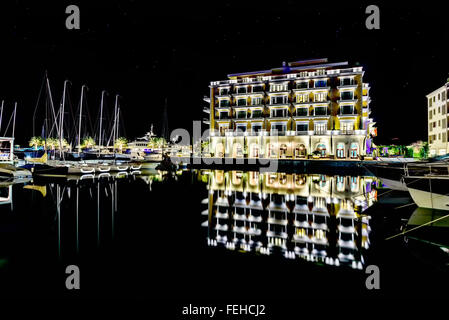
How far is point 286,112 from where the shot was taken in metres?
48.2

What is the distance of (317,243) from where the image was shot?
684 centimetres

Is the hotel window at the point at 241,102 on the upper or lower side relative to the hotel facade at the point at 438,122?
upper

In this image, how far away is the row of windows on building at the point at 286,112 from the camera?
44.9 meters

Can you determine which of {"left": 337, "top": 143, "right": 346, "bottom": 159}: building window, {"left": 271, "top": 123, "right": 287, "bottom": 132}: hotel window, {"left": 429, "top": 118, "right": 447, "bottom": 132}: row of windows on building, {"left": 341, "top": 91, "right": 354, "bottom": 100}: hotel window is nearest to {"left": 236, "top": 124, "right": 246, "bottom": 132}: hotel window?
{"left": 271, "top": 123, "right": 287, "bottom": 132}: hotel window

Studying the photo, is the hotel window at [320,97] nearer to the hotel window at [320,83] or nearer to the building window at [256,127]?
the hotel window at [320,83]

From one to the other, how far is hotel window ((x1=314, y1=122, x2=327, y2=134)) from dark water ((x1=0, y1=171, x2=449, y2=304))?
118 feet

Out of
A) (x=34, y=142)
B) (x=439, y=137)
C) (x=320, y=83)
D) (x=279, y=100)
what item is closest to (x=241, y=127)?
(x=279, y=100)

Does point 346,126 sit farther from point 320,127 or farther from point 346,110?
point 320,127

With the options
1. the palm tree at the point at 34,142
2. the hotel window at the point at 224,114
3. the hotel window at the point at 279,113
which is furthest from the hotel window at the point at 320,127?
the palm tree at the point at 34,142

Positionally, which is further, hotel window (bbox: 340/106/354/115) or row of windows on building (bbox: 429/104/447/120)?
hotel window (bbox: 340/106/354/115)

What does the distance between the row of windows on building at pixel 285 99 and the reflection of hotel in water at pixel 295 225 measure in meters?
36.0

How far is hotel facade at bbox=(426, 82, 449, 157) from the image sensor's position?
4334 centimetres

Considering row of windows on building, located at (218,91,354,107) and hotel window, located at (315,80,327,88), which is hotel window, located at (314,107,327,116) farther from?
hotel window, located at (315,80,327,88)
